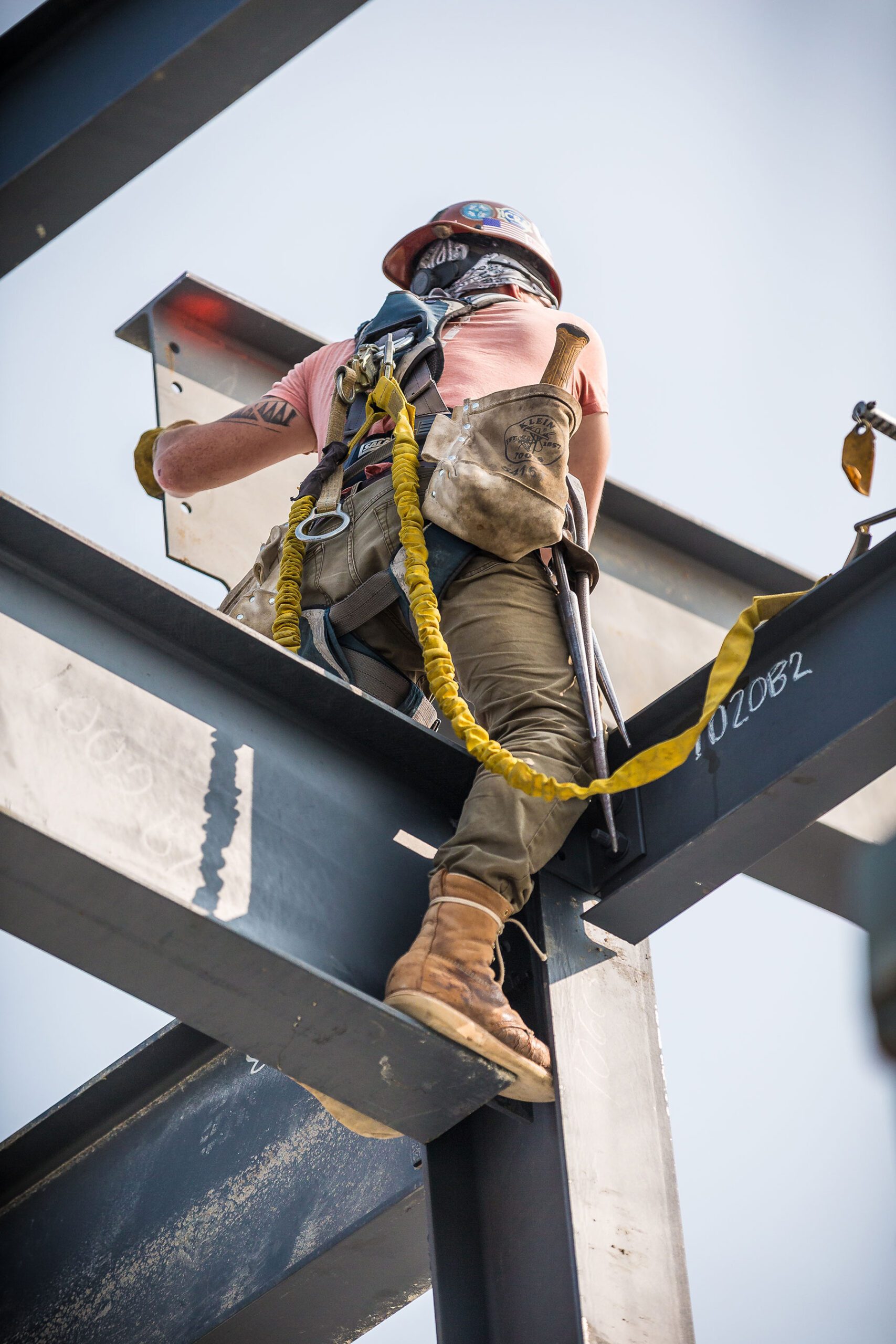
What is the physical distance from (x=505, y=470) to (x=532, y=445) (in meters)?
0.11

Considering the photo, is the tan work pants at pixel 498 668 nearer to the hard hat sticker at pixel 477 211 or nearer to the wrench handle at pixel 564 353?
the wrench handle at pixel 564 353

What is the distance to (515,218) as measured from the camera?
16.5 ft

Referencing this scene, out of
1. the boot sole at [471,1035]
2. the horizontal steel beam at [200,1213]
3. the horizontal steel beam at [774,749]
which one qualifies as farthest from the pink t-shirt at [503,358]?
the horizontal steel beam at [200,1213]

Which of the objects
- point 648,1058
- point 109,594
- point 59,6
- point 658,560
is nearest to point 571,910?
point 648,1058

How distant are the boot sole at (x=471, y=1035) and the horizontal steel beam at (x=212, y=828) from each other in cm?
3

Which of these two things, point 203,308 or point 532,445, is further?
point 203,308

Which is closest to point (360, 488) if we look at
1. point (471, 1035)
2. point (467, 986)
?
point (467, 986)

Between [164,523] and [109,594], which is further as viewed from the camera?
[164,523]

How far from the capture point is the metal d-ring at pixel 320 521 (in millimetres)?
4160

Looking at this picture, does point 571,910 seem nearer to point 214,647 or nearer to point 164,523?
point 214,647

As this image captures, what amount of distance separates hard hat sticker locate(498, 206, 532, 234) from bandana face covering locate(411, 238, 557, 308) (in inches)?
4.2

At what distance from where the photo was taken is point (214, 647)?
11.5 feet

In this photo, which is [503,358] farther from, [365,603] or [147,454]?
[147,454]

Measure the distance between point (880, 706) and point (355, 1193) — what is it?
6.01 ft
